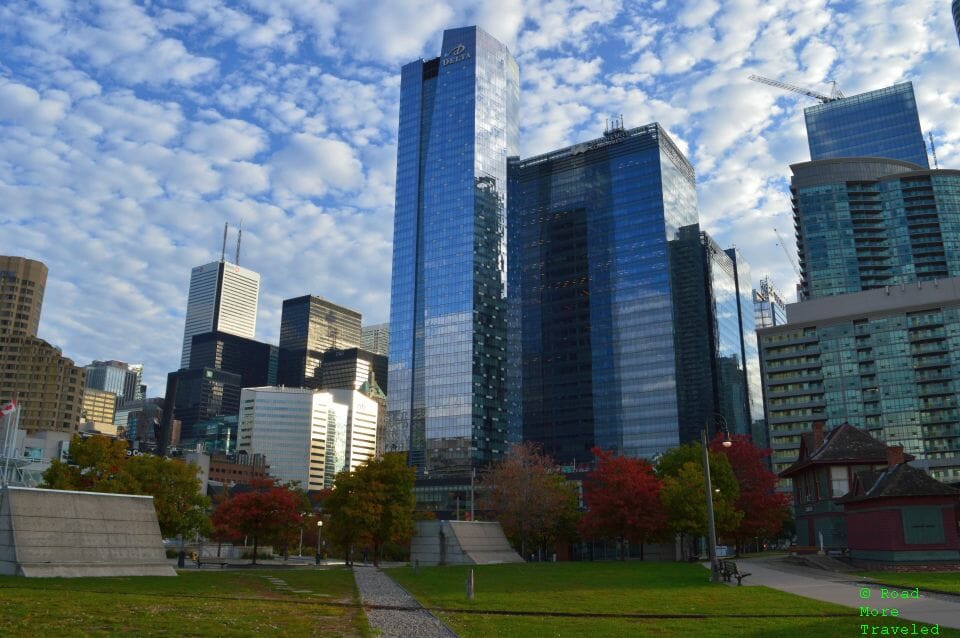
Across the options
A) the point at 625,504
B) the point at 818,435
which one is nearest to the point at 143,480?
the point at 625,504

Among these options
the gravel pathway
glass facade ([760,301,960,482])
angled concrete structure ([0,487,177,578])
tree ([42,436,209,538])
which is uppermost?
glass facade ([760,301,960,482])

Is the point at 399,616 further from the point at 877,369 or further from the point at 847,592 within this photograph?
the point at 877,369

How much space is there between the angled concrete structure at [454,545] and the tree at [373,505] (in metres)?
→ 1.49

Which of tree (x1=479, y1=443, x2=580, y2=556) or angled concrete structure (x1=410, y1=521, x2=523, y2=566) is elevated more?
tree (x1=479, y1=443, x2=580, y2=556)

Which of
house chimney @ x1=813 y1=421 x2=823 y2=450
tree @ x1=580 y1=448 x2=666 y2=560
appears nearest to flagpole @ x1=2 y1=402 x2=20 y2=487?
tree @ x1=580 y1=448 x2=666 y2=560

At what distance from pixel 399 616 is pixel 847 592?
1940 centimetres

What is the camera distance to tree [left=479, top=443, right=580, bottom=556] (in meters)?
77.5

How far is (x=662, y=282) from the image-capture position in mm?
187500

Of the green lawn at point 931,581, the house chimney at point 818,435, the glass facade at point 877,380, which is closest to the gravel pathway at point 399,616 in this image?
the green lawn at point 931,581

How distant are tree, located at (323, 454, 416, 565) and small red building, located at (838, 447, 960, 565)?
37380mm

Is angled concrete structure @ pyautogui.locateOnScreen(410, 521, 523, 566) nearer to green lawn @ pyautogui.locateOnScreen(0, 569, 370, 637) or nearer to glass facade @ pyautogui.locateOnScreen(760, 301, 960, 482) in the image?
green lawn @ pyautogui.locateOnScreen(0, 569, 370, 637)

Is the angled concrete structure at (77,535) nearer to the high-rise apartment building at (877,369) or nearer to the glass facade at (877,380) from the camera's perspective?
the high-rise apartment building at (877,369)

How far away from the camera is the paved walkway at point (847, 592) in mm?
21484

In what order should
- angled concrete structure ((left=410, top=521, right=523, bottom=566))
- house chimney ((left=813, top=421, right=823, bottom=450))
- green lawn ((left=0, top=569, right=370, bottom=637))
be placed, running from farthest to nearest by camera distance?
house chimney ((left=813, top=421, right=823, bottom=450))
angled concrete structure ((left=410, top=521, right=523, bottom=566))
green lawn ((left=0, top=569, right=370, bottom=637))
